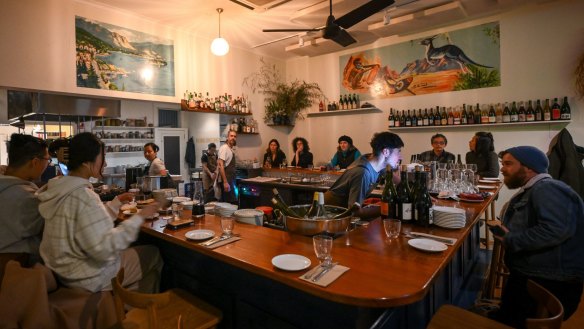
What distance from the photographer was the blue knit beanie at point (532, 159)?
1970 millimetres

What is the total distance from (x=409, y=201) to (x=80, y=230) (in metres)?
1.90

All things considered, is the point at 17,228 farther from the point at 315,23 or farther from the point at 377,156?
the point at 315,23

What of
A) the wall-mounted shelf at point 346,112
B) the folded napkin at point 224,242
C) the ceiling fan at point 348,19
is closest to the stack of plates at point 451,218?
the folded napkin at point 224,242

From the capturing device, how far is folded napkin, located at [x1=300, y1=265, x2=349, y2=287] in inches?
46.4

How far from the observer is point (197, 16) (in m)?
4.73

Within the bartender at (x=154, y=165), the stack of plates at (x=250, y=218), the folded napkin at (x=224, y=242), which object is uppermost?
the bartender at (x=154, y=165)

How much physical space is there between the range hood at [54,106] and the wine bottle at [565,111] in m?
6.32

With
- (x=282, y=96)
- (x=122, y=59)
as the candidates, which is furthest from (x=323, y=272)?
(x=282, y=96)

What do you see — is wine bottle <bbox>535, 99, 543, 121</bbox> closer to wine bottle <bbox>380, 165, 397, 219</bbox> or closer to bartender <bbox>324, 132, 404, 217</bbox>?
bartender <bbox>324, 132, 404, 217</bbox>

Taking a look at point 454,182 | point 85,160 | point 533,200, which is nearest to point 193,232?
point 85,160

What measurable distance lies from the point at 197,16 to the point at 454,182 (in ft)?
13.8

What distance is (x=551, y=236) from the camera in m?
1.73

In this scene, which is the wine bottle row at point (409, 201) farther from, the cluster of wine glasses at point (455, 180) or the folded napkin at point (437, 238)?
the cluster of wine glasses at point (455, 180)

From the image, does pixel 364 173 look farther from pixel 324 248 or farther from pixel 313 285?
pixel 313 285
